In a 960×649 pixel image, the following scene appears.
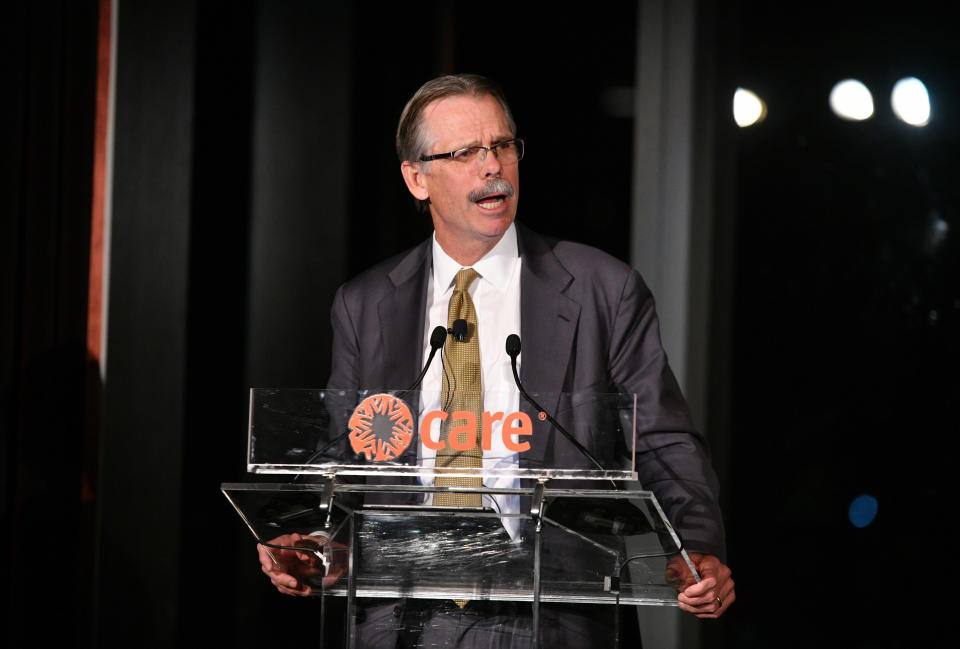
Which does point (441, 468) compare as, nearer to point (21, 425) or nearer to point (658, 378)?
point (658, 378)

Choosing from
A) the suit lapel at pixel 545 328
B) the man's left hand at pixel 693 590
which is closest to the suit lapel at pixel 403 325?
the suit lapel at pixel 545 328

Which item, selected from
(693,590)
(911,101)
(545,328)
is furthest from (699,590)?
(911,101)

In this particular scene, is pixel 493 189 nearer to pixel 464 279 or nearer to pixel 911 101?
pixel 464 279

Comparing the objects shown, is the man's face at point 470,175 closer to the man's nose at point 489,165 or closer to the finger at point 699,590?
the man's nose at point 489,165

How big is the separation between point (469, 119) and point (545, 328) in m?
0.54

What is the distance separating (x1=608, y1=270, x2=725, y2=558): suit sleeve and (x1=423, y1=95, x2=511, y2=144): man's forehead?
1.54ft

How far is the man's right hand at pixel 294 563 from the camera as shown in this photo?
1.57 meters

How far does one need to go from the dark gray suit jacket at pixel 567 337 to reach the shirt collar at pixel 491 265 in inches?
0.9

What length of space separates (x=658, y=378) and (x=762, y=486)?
1.31 m

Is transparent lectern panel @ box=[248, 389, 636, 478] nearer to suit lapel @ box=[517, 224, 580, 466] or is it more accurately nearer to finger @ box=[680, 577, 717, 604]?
finger @ box=[680, 577, 717, 604]

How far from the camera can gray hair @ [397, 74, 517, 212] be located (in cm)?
229

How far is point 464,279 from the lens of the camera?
2.15 meters

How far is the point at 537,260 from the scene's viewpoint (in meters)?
2.24

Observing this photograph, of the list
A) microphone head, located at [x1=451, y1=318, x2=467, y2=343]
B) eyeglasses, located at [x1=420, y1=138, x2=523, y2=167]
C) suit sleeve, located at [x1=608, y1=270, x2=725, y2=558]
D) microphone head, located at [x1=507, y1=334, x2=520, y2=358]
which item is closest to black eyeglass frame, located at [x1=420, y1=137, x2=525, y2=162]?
eyeglasses, located at [x1=420, y1=138, x2=523, y2=167]
